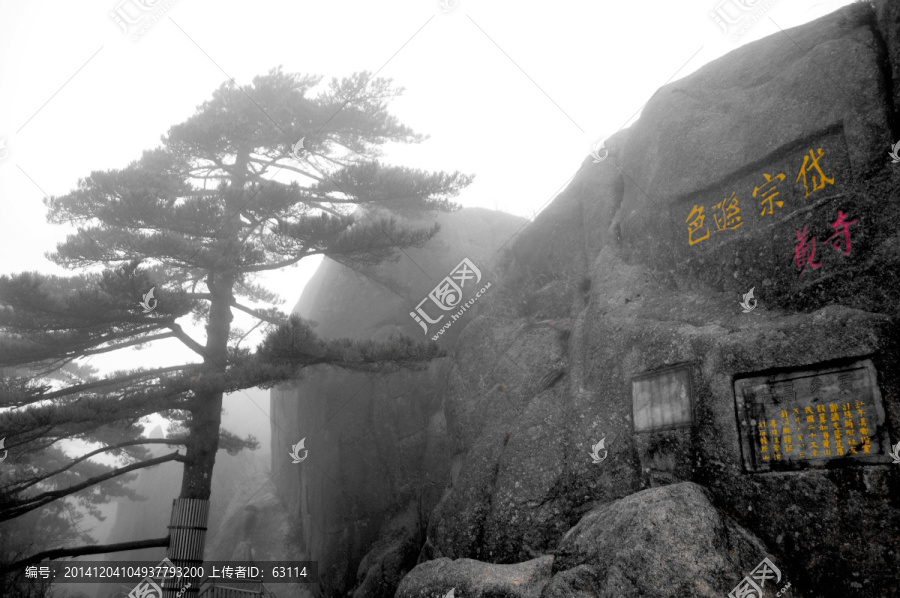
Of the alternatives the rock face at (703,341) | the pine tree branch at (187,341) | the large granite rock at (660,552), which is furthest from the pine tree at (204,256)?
the large granite rock at (660,552)

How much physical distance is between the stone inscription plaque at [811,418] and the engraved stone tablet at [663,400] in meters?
0.56

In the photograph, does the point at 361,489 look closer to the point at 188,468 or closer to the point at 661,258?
the point at 188,468

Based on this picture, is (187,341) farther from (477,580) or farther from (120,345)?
(477,580)

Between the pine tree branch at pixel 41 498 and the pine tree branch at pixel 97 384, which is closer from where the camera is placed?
the pine tree branch at pixel 41 498

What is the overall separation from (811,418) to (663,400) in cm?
149

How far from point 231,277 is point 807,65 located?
991 centimetres

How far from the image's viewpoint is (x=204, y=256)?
9.45 meters

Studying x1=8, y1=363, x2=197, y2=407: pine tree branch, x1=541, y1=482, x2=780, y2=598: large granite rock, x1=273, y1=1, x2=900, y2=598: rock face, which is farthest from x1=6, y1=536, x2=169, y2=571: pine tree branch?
x1=541, y1=482, x2=780, y2=598: large granite rock

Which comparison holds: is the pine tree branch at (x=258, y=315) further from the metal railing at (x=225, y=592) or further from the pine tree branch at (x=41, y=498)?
the metal railing at (x=225, y=592)

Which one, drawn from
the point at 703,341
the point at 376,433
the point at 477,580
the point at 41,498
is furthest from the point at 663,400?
the point at 41,498

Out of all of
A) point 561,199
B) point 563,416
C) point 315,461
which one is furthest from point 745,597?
point 315,461

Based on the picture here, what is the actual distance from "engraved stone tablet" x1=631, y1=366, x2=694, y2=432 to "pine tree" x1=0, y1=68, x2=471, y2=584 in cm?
422

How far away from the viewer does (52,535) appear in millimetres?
18516

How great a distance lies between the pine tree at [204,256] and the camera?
8.54m
